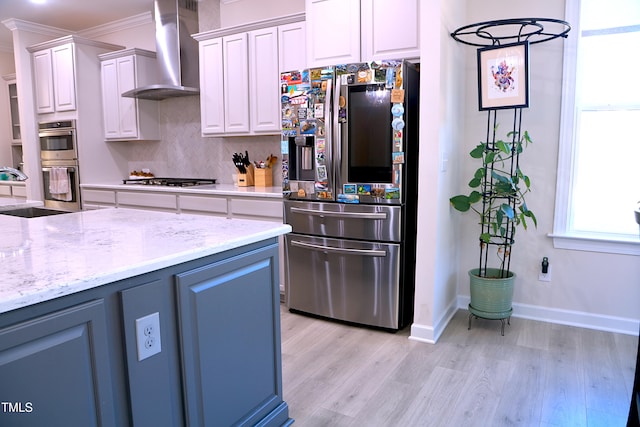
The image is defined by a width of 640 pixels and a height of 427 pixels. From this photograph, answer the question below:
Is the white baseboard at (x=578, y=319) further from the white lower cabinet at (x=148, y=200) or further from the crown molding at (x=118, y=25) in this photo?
the crown molding at (x=118, y=25)

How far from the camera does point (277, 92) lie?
12.4 feet

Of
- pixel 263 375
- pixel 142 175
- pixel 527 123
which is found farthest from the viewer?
pixel 142 175

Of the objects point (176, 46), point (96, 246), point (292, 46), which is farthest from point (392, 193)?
point (176, 46)

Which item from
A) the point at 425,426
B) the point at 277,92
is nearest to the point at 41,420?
the point at 425,426

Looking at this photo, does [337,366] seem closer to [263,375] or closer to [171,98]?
[263,375]

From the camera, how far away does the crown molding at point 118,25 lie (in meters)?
5.10

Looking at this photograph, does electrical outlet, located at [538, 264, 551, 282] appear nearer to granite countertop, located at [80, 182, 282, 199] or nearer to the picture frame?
the picture frame

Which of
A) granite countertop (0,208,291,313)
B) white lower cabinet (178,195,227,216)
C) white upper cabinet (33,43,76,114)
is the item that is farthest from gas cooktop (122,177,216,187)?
granite countertop (0,208,291,313)

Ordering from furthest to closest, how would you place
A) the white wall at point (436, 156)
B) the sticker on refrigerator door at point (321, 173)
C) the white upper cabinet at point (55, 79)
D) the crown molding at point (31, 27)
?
the crown molding at point (31, 27) → the white upper cabinet at point (55, 79) → the sticker on refrigerator door at point (321, 173) → the white wall at point (436, 156)

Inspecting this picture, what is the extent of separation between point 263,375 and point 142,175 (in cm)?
405

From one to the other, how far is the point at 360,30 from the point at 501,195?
59.2 inches

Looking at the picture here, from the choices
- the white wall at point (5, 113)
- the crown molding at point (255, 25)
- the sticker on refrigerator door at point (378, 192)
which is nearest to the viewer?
the sticker on refrigerator door at point (378, 192)

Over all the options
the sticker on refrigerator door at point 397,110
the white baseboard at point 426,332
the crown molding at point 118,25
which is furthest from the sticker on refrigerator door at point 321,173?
the crown molding at point 118,25

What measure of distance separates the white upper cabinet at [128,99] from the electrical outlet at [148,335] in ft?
13.4
